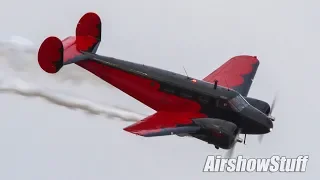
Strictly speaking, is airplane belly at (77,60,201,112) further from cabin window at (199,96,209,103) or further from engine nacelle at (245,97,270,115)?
engine nacelle at (245,97,270,115)

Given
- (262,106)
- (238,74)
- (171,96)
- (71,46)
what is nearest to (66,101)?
(71,46)

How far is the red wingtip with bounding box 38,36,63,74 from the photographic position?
49.7 meters

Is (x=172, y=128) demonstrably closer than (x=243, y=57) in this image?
Yes

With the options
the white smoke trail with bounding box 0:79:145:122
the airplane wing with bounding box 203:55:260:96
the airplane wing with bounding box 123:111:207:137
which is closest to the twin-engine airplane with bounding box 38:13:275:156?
the airplane wing with bounding box 123:111:207:137

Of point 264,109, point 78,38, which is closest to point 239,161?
point 264,109

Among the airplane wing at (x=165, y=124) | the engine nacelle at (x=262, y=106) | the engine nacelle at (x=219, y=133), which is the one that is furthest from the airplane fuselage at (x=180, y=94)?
the engine nacelle at (x=219, y=133)

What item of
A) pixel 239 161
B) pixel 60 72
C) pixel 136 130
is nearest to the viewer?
pixel 136 130

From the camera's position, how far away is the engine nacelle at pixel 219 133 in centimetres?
4656

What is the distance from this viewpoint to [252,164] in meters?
50.3

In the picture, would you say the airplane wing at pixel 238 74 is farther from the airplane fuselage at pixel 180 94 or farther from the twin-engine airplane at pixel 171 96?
the airplane fuselage at pixel 180 94

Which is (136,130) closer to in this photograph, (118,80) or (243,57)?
(118,80)

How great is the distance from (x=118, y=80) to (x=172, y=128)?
13.8ft

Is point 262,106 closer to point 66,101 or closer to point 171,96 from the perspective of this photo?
point 171,96

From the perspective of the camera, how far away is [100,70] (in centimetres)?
5041
